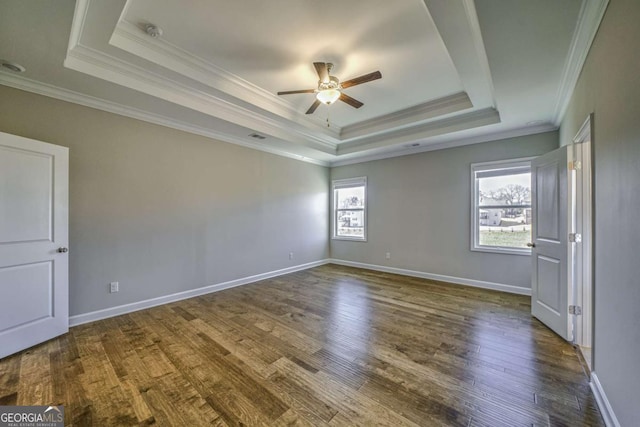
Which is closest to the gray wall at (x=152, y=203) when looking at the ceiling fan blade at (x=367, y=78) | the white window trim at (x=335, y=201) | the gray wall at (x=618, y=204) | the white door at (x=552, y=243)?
the white window trim at (x=335, y=201)

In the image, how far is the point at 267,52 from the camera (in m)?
2.64

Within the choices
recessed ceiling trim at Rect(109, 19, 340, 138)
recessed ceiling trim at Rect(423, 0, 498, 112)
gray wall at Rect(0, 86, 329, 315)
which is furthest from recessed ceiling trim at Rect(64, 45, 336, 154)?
recessed ceiling trim at Rect(423, 0, 498, 112)

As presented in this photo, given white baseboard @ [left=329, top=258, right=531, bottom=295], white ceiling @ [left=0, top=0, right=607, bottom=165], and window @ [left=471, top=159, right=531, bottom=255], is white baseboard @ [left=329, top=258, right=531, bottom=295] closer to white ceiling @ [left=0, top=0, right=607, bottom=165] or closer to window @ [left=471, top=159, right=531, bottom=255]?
window @ [left=471, top=159, right=531, bottom=255]

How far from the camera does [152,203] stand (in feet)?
11.7

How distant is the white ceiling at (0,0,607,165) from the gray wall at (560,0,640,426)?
0.45m

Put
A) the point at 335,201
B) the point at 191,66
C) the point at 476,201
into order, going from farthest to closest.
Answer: the point at 335,201 < the point at 476,201 < the point at 191,66

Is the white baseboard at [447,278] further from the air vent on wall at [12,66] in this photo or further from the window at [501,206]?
the air vent on wall at [12,66]

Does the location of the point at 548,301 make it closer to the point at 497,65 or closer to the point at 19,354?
the point at 497,65

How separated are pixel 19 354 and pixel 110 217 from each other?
1.54 m

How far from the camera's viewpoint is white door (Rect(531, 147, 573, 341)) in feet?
8.60

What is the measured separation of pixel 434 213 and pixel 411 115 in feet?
6.55

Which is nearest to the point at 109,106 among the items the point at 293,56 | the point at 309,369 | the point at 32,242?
the point at 32,242

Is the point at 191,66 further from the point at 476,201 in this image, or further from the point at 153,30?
the point at 476,201

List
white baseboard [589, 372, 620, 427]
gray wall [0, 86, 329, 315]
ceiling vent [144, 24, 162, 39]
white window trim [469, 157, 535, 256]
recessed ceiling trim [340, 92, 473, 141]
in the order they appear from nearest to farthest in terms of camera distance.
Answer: white baseboard [589, 372, 620, 427], ceiling vent [144, 24, 162, 39], gray wall [0, 86, 329, 315], recessed ceiling trim [340, 92, 473, 141], white window trim [469, 157, 535, 256]
